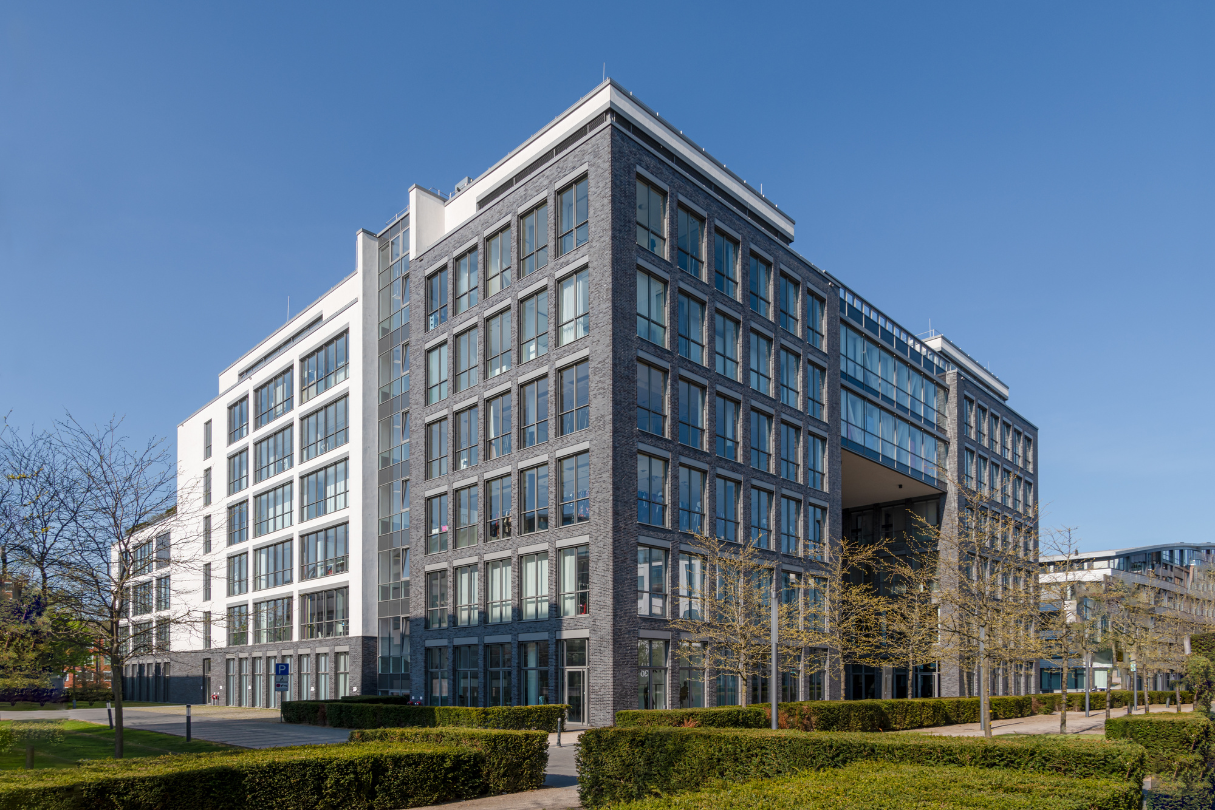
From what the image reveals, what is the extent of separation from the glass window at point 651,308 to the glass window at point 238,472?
3796 cm

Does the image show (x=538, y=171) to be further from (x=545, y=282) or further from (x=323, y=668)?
(x=323, y=668)

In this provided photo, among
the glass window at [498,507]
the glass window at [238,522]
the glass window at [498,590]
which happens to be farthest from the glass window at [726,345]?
the glass window at [238,522]

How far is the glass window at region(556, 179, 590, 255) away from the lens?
3928 cm

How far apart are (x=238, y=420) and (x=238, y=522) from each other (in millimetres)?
7301

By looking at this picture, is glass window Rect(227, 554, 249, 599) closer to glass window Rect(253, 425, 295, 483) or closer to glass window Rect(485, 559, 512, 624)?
glass window Rect(253, 425, 295, 483)

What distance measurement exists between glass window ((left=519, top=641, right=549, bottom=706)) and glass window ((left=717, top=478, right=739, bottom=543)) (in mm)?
9019

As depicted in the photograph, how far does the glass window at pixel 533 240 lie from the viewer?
136 feet

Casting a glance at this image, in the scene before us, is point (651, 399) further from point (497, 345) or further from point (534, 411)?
point (497, 345)

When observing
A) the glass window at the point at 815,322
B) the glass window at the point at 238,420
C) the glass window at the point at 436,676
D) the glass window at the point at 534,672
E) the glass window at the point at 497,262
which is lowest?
the glass window at the point at 436,676

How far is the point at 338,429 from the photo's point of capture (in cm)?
5538

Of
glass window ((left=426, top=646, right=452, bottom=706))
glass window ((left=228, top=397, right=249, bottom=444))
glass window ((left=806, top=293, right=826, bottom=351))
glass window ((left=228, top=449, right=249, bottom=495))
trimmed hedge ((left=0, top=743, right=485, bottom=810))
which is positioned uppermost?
glass window ((left=806, top=293, right=826, bottom=351))

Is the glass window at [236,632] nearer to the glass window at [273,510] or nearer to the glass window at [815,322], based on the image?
the glass window at [273,510]

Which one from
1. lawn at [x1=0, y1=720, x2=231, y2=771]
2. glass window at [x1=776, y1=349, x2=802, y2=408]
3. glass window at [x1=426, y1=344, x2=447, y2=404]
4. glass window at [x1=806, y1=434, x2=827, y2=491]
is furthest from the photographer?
glass window at [x1=806, y1=434, x2=827, y2=491]

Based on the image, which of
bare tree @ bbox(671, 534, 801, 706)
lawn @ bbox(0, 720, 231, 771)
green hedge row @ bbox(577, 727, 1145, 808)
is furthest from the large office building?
green hedge row @ bbox(577, 727, 1145, 808)
